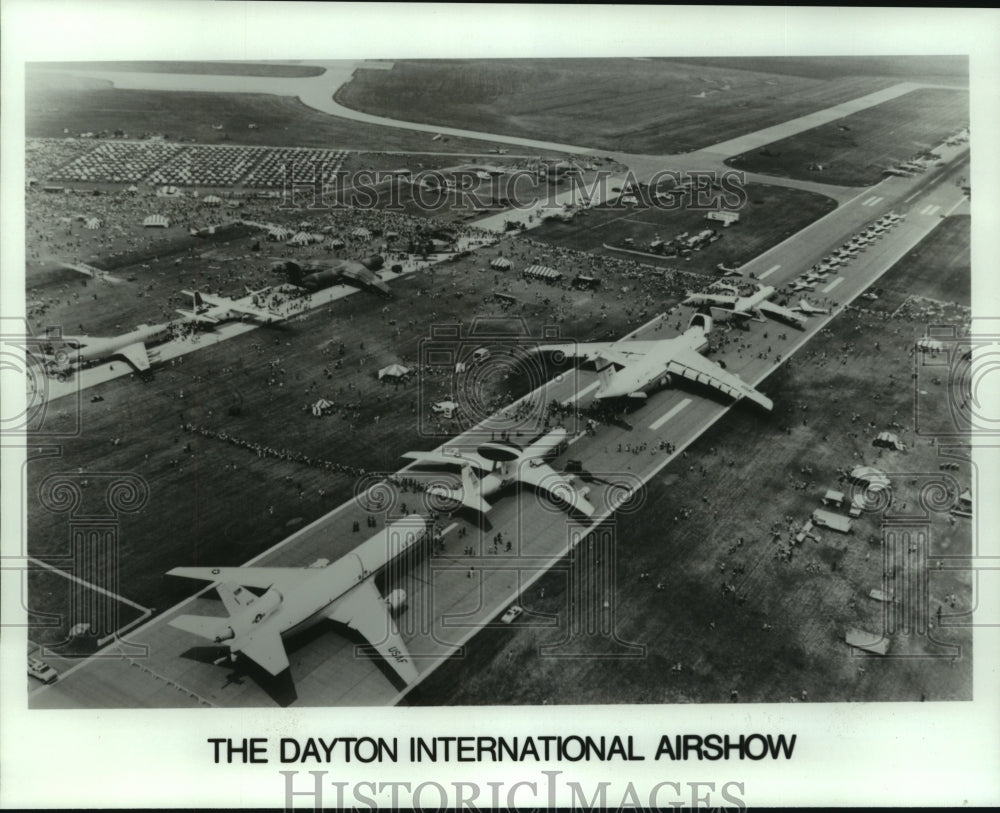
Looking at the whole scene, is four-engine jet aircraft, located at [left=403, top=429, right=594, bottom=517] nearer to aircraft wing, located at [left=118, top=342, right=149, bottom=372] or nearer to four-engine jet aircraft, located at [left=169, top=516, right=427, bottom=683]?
four-engine jet aircraft, located at [left=169, top=516, right=427, bottom=683]

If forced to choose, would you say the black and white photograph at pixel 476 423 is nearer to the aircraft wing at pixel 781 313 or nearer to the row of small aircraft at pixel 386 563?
the row of small aircraft at pixel 386 563

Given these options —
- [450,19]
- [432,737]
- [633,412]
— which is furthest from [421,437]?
[450,19]

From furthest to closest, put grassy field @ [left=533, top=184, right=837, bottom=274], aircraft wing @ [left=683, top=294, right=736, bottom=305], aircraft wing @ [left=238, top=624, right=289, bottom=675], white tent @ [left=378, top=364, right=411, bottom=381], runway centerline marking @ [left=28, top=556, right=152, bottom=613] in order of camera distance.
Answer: grassy field @ [left=533, top=184, right=837, bottom=274] < aircraft wing @ [left=683, top=294, right=736, bottom=305] < white tent @ [left=378, top=364, right=411, bottom=381] < runway centerline marking @ [left=28, top=556, right=152, bottom=613] < aircraft wing @ [left=238, top=624, right=289, bottom=675]

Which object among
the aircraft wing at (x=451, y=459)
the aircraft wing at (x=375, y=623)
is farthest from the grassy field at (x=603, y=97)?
the aircraft wing at (x=375, y=623)

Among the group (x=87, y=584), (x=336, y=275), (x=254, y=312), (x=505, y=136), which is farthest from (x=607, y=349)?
(x=87, y=584)

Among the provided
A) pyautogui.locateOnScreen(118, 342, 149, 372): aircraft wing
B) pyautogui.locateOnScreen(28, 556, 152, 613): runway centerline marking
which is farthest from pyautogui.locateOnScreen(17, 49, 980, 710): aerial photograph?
pyautogui.locateOnScreen(118, 342, 149, 372): aircraft wing

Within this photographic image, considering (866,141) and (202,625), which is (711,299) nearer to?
(866,141)
